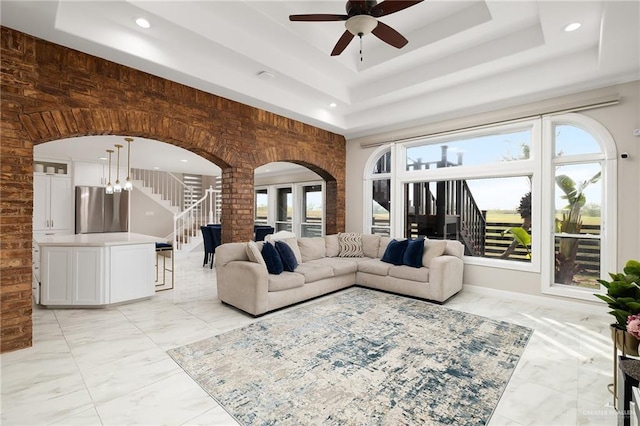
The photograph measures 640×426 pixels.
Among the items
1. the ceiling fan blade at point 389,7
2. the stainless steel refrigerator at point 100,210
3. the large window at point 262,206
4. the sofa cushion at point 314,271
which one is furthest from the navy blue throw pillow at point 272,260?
the large window at point 262,206

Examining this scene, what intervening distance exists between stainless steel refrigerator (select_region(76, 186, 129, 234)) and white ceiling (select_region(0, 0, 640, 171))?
5.69m

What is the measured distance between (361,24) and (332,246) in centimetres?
387

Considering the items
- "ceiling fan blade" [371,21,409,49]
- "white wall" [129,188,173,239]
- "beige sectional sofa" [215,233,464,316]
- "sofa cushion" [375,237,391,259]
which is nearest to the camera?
"ceiling fan blade" [371,21,409,49]

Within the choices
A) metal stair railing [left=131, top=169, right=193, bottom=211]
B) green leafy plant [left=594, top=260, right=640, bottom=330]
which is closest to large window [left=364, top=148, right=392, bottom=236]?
green leafy plant [left=594, top=260, right=640, bottom=330]

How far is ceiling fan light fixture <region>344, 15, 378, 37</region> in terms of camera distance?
8.09 ft

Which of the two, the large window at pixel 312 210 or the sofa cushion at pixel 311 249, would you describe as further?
the large window at pixel 312 210

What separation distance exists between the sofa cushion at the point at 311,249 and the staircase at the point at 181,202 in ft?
15.2

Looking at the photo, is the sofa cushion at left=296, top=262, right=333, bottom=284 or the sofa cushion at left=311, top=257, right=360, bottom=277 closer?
the sofa cushion at left=296, top=262, right=333, bottom=284

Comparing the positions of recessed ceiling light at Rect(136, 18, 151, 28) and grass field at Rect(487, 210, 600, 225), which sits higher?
recessed ceiling light at Rect(136, 18, 151, 28)

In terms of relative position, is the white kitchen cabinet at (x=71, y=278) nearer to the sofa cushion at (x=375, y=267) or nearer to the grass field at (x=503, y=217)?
the sofa cushion at (x=375, y=267)

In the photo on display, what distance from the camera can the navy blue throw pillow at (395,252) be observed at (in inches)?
192

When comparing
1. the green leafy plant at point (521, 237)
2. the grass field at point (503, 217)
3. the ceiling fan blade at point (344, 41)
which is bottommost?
the green leafy plant at point (521, 237)

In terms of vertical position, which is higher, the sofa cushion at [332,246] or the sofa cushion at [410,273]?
the sofa cushion at [332,246]

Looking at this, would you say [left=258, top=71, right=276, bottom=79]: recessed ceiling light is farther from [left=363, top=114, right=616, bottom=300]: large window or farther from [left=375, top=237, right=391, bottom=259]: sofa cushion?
[left=375, top=237, right=391, bottom=259]: sofa cushion
